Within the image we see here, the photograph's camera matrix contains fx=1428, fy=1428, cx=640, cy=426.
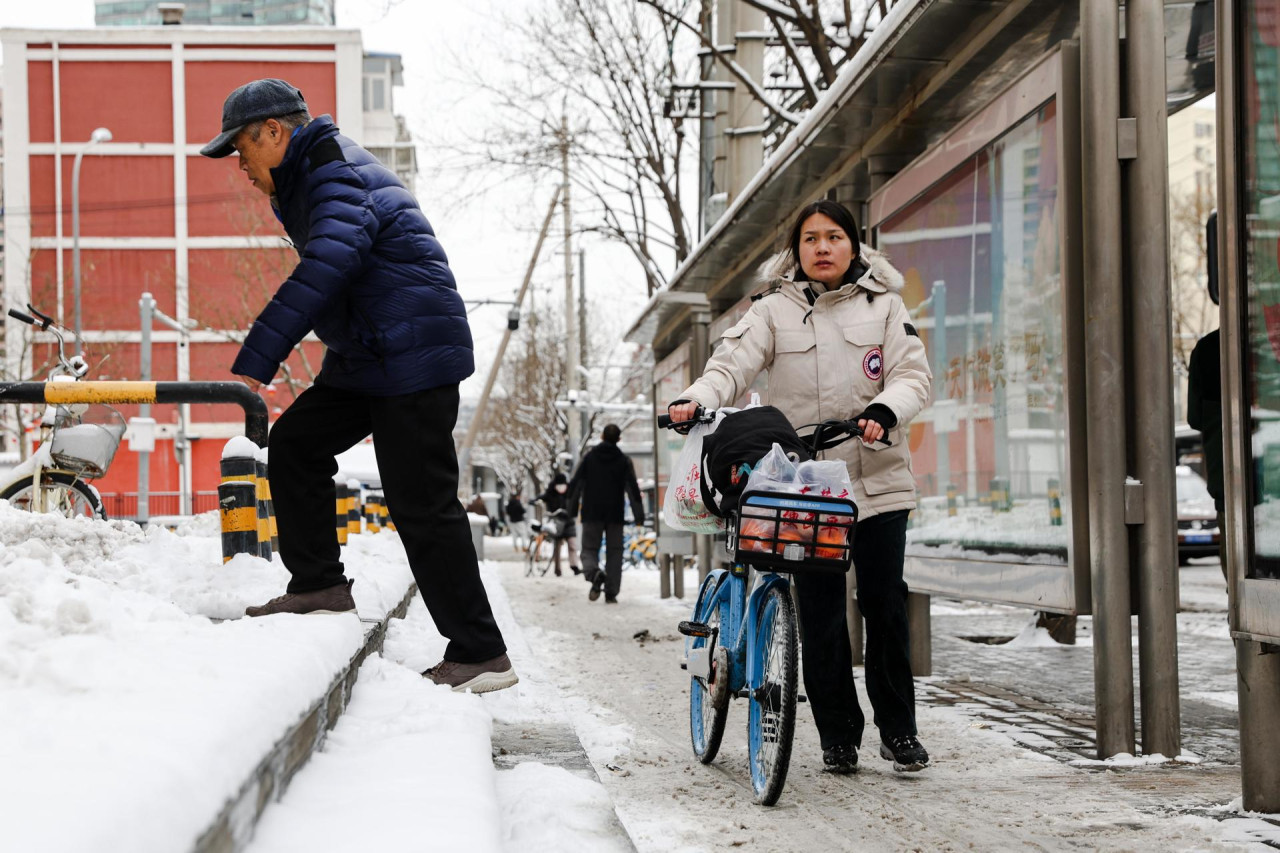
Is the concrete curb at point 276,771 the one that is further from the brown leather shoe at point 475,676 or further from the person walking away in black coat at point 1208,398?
the person walking away in black coat at point 1208,398

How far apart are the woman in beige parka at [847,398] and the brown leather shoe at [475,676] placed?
3.28 ft

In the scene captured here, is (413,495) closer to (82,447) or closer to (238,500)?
(238,500)

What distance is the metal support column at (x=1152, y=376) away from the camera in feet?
16.8

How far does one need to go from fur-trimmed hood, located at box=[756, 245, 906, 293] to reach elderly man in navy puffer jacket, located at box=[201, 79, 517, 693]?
1.14 metres

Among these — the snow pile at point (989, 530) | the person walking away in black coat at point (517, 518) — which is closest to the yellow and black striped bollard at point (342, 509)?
the snow pile at point (989, 530)

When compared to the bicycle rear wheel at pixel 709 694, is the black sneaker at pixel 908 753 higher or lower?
lower

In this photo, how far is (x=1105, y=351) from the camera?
17.2ft

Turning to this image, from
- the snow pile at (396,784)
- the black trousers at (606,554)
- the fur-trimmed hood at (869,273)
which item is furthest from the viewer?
the black trousers at (606,554)

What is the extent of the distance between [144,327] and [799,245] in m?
28.9

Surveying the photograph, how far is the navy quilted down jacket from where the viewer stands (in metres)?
4.27

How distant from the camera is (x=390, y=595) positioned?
654 centimetres

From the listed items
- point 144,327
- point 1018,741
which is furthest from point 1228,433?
point 144,327

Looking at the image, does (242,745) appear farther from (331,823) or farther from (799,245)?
(799,245)

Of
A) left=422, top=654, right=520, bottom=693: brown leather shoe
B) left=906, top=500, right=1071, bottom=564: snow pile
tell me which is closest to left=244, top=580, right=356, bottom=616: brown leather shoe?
left=422, top=654, right=520, bottom=693: brown leather shoe
